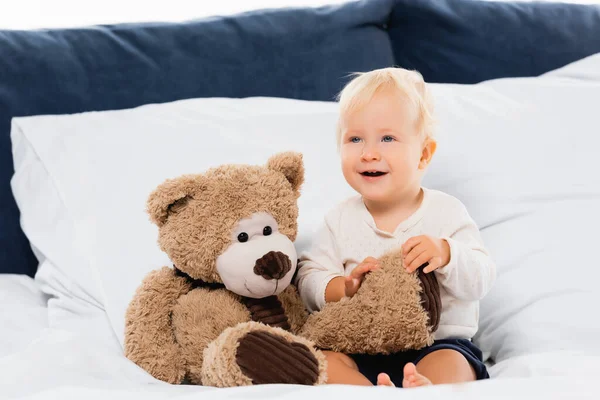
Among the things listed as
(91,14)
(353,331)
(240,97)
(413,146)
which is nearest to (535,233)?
(413,146)

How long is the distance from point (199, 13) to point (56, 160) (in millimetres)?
741

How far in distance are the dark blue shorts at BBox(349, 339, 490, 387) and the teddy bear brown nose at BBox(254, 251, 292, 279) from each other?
18 centimetres

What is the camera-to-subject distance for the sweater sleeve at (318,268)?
1.22 metres

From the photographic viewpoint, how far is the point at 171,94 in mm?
1754

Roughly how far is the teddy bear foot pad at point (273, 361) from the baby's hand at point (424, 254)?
7.8 inches

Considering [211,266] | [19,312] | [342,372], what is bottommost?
[19,312]

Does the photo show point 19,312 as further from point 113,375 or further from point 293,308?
point 293,308

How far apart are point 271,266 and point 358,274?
137 millimetres

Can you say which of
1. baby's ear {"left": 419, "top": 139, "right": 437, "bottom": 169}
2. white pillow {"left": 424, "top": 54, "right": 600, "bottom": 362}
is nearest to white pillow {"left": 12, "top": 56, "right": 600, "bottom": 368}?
white pillow {"left": 424, "top": 54, "right": 600, "bottom": 362}

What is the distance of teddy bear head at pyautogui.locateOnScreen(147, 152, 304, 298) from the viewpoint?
110 centimetres

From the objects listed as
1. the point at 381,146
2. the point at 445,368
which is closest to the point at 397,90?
the point at 381,146

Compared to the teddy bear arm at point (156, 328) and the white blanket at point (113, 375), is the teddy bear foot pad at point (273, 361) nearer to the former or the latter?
the white blanket at point (113, 375)

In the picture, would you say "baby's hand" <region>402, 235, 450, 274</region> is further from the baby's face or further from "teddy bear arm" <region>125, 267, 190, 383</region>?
"teddy bear arm" <region>125, 267, 190, 383</region>

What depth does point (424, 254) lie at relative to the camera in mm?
1085
